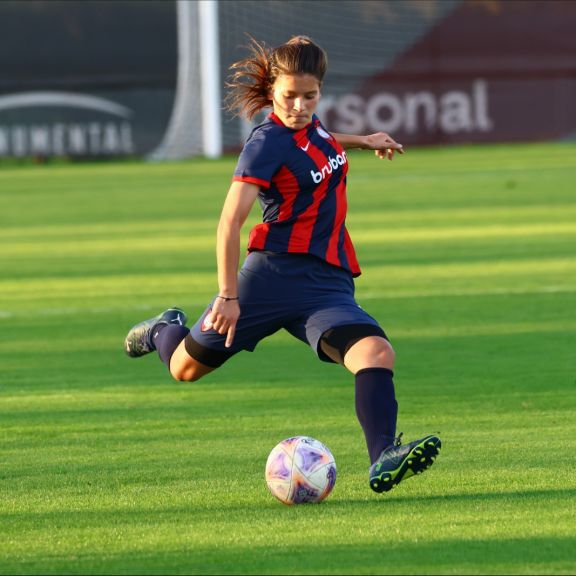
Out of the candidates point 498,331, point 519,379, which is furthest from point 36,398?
point 498,331

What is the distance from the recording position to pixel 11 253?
17547mm

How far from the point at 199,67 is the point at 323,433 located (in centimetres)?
2592

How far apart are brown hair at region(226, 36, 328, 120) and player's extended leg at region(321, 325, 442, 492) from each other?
1.06 m

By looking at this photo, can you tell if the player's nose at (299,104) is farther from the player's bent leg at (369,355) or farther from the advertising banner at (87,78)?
the advertising banner at (87,78)

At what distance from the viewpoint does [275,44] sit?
1319 inches

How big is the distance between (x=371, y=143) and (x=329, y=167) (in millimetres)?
724

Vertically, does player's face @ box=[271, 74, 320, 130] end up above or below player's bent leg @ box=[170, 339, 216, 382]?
above

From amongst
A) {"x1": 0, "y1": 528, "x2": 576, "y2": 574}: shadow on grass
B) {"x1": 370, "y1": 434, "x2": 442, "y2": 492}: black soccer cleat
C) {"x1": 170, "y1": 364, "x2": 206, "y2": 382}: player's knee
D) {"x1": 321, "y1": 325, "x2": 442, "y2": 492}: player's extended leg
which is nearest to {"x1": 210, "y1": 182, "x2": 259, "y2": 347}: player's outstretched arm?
{"x1": 321, "y1": 325, "x2": 442, "y2": 492}: player's extended leg

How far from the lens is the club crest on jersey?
6.55 meters

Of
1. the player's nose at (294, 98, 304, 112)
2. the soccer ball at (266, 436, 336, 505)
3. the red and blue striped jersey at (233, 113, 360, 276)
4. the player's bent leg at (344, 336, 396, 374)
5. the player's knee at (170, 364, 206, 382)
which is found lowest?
the soccer ball at (266, 436, 336, 505)

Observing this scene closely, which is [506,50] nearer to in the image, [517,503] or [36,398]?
[36,398]

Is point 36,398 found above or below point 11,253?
above

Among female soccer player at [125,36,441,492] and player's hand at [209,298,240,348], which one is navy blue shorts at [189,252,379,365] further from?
player's hand at [209,298,240,348]

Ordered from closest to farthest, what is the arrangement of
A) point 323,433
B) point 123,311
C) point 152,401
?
point 323,433, point 152,401, point 123,311
